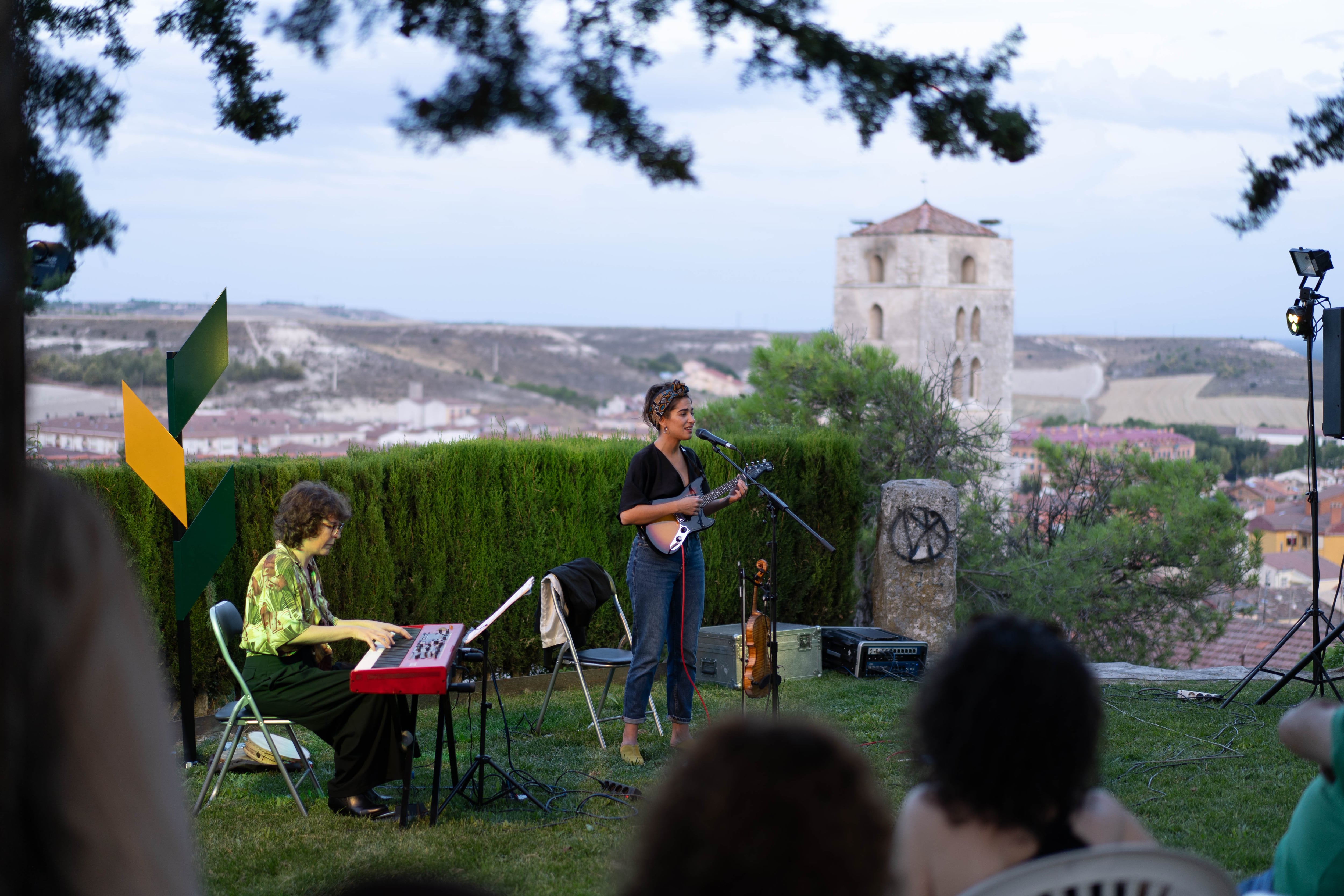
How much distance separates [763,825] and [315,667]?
4.10 metres

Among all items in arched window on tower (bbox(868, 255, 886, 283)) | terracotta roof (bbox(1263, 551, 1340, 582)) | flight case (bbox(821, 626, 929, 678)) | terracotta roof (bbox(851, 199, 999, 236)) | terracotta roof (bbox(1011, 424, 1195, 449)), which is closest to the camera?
flight case (bbox(821, 626, 929, 678))

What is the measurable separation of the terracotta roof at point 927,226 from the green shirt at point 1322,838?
161 ft

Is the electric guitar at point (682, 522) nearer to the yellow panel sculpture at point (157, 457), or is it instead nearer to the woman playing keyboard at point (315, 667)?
the woman playing keyboard at point (315, 667)

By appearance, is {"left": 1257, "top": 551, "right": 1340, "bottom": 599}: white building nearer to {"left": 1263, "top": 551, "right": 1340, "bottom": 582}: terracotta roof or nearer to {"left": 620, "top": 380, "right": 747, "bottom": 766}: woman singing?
{"left": 1263, "top": 551, "right": 1340, "bottom": 582}: terracotta roof

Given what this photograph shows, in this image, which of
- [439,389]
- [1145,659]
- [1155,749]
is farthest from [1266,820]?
[439,389]

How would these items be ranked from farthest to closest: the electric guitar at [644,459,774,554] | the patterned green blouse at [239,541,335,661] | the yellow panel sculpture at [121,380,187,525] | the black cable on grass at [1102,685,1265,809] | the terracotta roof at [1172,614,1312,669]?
the terracotta roof at [1172,614,1312,669] < the electric guitar at [644,459,774,554] < the black cable on grass at [1102,685,1265,809] < the yellow panel sculpture at [121,380,187,525] < the patterned green blouse at [239,541,335,661]

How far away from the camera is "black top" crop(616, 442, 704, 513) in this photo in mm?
5336

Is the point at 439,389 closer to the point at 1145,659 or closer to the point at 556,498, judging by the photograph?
the point at 1145,659

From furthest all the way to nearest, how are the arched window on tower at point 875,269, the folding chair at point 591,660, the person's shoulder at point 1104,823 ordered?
1. the arched window on tower at point 875,269
2. the folding chair at point 591,660
3. the person's shoulder at point 1104,823

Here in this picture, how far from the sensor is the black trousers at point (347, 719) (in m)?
4.42

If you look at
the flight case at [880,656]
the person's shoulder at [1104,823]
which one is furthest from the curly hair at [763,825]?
the flight case at [880,656]

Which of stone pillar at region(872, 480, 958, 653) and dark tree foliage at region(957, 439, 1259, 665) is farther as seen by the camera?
dark tree foliage at region(957, 439, 1259, 665)

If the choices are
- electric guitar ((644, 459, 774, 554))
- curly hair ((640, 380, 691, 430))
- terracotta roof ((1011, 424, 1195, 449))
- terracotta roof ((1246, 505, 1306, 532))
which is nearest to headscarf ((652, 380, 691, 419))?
curly hair ((640, 380, 691, 430))

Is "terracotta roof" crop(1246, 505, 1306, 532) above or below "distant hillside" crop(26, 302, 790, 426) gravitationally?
below
